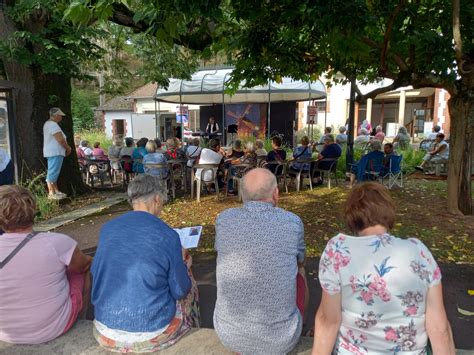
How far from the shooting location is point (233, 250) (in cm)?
202

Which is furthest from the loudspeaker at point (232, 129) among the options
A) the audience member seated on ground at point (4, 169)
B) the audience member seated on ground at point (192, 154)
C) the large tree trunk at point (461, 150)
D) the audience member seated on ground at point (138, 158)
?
the audience member seated on ground at point (4, 169)

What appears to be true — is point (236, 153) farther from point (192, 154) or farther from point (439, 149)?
point (439, 149)

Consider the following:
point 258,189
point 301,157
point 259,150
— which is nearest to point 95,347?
point 258,189

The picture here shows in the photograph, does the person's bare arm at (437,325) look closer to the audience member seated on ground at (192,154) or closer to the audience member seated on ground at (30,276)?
the audience member seated on ground at (30,276)

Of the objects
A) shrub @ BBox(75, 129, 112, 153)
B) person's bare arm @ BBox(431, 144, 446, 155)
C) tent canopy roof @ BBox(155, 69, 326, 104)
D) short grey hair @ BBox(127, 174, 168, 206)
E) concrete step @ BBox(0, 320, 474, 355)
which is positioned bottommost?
concrete step @ BBox(0, 320, 474, 355)

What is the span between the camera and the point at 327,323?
5.88ft

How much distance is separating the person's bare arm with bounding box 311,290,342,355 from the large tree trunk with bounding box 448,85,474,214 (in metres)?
5.12

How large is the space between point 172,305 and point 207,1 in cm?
223

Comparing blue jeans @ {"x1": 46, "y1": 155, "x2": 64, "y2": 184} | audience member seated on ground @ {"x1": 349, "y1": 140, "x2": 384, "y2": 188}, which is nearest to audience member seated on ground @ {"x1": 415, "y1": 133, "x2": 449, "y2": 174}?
audience member seated on ground @ {"x1": 349, "y1": 140, "x2": 384, "y2": 188}

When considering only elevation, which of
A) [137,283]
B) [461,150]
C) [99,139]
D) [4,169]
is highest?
[461,150]

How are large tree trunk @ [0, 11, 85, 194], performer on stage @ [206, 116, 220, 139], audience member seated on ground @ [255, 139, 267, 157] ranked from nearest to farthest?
large tree trunk @ [0, 11, 85, 194], audience member seated on ground @ [255, 139, 267, 157], performer on stage @ [206, 116, 220, 139]

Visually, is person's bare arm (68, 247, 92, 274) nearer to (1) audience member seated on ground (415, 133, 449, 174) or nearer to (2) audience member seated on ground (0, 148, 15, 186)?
(2) audience member seated on ground (0, 148, 15, 186)

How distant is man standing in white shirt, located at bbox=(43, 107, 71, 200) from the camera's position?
6.79 metres

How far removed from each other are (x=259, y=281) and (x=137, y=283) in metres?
0.63
